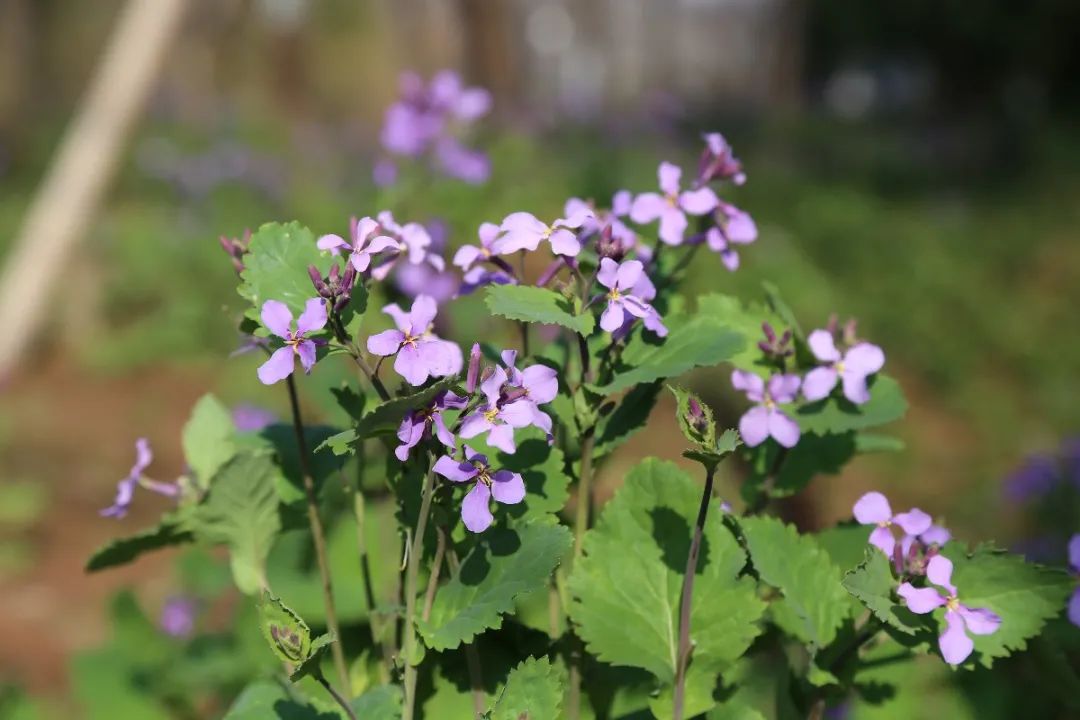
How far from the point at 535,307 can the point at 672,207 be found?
0.25 meters

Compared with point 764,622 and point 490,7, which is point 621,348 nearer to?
point 764,622

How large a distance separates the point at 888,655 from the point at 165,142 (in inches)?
293

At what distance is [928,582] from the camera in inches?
35.2

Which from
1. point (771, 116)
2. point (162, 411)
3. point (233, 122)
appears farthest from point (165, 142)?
point (771, 116)

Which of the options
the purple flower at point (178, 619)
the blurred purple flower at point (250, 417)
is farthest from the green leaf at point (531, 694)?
the purple flower at point (178, 619)

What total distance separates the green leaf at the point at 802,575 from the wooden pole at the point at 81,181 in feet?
9.40

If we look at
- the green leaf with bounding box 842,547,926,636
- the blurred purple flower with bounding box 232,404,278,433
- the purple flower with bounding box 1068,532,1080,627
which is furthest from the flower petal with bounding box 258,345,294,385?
the blurred purple flower with bounding box 232,404,278,433

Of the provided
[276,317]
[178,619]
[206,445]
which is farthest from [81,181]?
[276,317]

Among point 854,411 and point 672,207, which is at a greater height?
point 672,207

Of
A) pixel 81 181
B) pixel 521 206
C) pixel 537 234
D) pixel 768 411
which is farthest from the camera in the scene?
pixel 521 206

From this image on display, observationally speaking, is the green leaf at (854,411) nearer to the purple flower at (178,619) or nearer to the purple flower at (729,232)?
the purple flower at (729,232)

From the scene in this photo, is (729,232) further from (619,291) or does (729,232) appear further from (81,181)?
(81,181)

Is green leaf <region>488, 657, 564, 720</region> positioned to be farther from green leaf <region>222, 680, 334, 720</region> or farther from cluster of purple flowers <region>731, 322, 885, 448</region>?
cluster of purple flowers <region>731, 322, 885, 448</region>

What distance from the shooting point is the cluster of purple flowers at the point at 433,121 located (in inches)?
73.3
